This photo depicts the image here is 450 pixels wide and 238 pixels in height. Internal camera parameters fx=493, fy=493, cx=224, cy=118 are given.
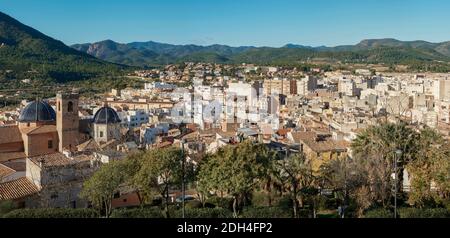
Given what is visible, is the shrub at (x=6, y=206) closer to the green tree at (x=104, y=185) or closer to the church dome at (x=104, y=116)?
the green tree at (x=104, y=185)

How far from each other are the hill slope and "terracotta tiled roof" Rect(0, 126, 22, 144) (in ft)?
183

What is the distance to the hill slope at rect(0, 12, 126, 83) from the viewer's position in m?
81.8

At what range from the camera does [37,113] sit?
984 inches

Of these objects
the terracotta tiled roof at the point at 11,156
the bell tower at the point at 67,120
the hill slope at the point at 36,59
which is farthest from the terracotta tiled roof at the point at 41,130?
the hill slope at the point at 36,59

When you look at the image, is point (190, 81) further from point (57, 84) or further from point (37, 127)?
point (37, 127)

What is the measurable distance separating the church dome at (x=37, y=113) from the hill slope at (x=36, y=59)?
54766mm

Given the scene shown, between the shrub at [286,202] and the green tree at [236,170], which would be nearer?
the green tree at [236,170]

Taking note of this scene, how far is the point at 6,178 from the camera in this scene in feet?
55.4

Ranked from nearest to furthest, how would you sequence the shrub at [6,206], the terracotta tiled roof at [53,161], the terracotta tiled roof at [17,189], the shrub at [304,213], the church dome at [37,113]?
1. the shrub at [6,206]
2. the shrub at [304,213]
3. the terracotta tiled roof at [17,189]
4. the terracotta tiled roof at [53,161]
5. the church dome at [37,113]

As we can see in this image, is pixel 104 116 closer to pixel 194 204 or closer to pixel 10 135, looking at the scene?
pixel 10 135

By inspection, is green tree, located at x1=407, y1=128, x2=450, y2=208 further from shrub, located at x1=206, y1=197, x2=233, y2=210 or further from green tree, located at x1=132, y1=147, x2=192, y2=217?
green tree, located at x1=132, y1=147, x2=192, y2=217

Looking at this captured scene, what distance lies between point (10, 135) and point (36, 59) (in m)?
78.2

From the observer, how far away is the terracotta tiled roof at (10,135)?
76.9ft
